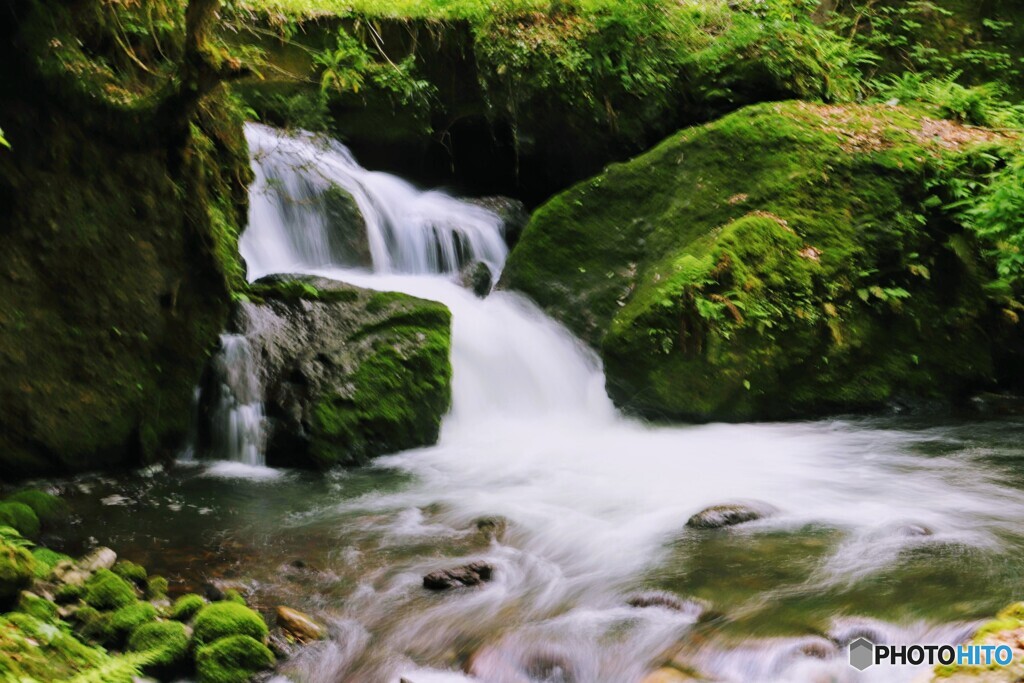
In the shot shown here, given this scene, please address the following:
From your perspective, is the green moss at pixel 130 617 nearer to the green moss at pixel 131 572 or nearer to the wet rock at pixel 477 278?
the green moss at pixel 131 572

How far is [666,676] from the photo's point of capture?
11.7 feet

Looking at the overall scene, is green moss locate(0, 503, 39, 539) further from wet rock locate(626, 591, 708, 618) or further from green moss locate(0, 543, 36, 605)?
wet rock locate(626, 591, 708, 618)

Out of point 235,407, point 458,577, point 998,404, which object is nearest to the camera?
point 458,577

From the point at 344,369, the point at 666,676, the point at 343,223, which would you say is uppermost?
the point at 343,223

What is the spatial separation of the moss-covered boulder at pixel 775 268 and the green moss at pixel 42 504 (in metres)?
4.40

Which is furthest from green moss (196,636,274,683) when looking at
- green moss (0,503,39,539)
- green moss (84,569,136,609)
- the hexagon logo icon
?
the hexagon logo icon

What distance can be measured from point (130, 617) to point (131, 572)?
2.16 ft

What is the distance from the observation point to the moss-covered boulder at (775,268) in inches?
296

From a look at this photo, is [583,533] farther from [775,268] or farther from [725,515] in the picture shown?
[775,268]

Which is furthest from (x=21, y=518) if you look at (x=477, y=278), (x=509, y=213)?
(x=509, y=213)

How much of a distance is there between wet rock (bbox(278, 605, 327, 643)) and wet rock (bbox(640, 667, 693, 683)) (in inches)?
60.2

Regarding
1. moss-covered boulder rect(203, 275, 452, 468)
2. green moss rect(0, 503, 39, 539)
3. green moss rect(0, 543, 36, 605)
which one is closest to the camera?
green moss rect(0, 543, 36, 605)

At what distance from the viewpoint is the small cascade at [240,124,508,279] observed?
30.0 feet

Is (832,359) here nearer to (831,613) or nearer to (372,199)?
(831,613)
